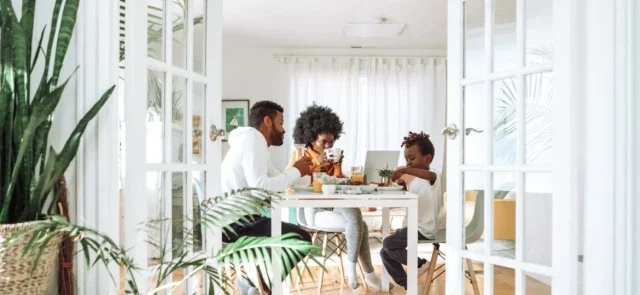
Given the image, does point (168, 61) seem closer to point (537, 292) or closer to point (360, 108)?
point (537, 292)

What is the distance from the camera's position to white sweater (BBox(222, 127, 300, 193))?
3119mm

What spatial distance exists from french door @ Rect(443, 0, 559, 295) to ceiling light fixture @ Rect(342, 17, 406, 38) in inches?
127

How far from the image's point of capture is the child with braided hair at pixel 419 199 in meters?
3.29

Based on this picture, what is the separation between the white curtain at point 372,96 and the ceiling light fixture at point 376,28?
1.37 m

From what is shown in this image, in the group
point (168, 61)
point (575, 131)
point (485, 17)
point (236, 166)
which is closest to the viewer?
point (575, 131)

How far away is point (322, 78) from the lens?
23.2ft

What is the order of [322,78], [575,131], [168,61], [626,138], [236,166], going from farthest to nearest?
[322,78], [236,166], [168,61], [575,131], [626,138]

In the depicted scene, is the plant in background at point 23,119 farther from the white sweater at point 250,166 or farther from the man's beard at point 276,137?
the man's beard at point 276,137

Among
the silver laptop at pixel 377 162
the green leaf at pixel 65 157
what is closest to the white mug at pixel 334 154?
the silver laptop at pixel 377 162

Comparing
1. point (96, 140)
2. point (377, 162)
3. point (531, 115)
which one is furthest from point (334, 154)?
point (96, 140)

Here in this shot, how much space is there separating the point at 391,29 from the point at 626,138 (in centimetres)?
410

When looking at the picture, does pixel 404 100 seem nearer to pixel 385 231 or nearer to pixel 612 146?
pixel 385 231

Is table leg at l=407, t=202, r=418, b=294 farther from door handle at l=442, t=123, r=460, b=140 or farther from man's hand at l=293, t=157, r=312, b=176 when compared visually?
man's hand at l=293, t=157, r=312, b=176

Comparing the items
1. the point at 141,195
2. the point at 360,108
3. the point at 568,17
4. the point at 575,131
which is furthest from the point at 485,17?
the point at 360,108
